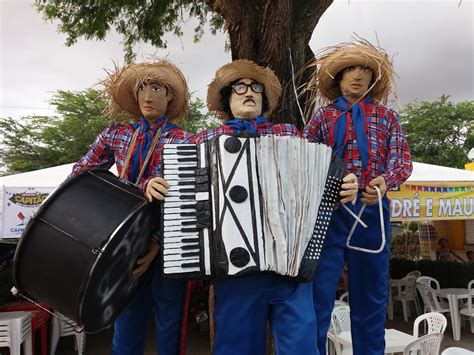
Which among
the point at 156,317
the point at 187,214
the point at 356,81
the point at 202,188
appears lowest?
the point at 156,317

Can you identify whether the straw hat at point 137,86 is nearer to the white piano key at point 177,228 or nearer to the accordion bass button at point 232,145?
the accordion bass button at point 232,145

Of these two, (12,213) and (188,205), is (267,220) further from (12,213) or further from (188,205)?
(12,213)

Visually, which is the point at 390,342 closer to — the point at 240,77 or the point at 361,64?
the point at 361,64

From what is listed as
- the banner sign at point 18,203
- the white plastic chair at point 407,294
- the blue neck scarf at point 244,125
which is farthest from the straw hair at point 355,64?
the white plastic chair at point 407,294

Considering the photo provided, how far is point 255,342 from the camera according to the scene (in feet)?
6.77

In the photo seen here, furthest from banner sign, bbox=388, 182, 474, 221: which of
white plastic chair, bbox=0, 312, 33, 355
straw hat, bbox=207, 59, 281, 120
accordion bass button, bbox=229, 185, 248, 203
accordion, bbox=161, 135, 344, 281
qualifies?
white plastic chair, bbox=0, 312, 33, 355

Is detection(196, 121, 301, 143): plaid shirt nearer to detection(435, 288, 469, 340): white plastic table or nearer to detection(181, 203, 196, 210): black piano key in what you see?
detection(181, 203, 196, 210): black piano key

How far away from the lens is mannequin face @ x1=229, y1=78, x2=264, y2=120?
2320 millimetres

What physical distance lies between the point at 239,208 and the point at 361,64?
121 centimetres

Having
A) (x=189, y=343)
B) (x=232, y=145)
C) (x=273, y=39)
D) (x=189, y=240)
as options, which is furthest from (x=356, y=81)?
(x=189, y=343)

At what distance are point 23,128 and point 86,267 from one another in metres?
22.2

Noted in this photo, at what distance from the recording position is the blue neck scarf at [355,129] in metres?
2.40

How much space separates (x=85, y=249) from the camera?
1886mm

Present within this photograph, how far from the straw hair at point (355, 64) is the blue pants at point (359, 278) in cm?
67
